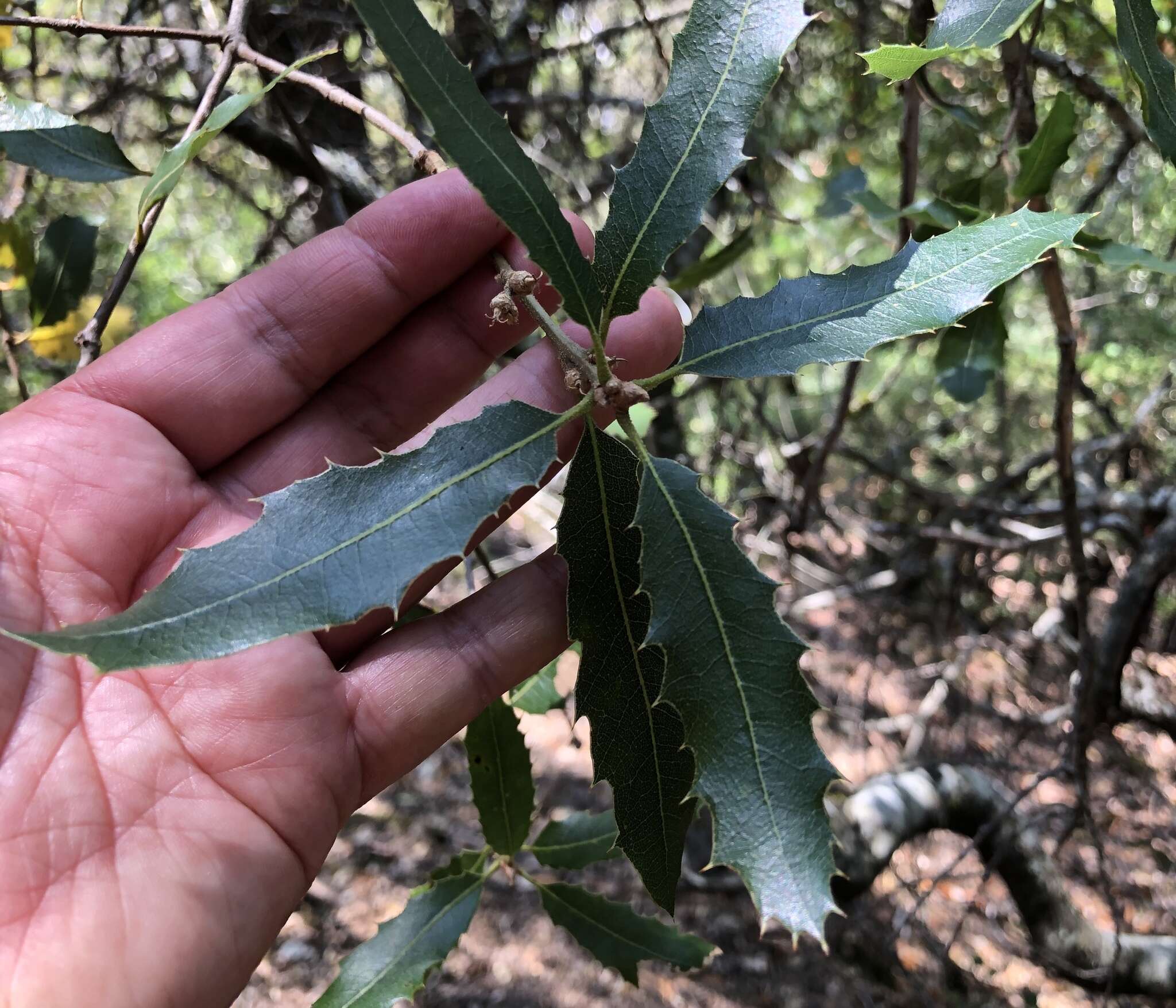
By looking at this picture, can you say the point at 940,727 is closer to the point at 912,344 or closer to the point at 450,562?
the point at 912,344

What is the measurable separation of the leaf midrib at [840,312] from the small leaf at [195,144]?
0.50 m

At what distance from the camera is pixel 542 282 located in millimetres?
1158

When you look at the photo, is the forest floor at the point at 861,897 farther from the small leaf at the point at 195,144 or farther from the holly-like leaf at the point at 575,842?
the small leaf at the point at 195,144

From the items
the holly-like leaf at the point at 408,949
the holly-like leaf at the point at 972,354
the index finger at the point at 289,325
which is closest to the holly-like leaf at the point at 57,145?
the index finger at the point at 289,325

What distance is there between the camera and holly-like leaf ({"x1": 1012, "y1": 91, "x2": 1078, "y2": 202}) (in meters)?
1.08

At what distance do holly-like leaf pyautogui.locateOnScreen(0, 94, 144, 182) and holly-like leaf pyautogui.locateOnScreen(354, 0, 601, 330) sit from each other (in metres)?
0.66

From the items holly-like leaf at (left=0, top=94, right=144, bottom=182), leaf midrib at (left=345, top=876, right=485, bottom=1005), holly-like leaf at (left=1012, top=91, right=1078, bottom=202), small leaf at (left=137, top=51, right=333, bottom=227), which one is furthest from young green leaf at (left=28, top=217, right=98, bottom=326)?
holly-like leaf at (left=1012, top=91, right=1078, bottom=202)

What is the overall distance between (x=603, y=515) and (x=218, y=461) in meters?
0.68

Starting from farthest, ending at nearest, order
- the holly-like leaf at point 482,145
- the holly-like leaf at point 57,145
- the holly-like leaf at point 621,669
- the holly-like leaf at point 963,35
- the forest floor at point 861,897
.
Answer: the forest floor at point 861,897, the holly-like leaf at point 57,145, the holly-like leaf at point 621,669, the holly-like leaf at point 963,35, the holly-like leaf at point 482,145

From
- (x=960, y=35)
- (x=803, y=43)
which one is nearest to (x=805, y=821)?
(x=960, y=35)

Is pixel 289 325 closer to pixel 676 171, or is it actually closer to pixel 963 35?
pixel 676 171

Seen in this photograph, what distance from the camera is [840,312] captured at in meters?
0.86

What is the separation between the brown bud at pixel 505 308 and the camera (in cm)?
92

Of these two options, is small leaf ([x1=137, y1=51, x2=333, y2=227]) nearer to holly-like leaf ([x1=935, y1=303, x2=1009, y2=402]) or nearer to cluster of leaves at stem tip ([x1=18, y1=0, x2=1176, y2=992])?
cluster of leaves at stem tip ([x1=18, y1=0, x2=1176, y2=992])
